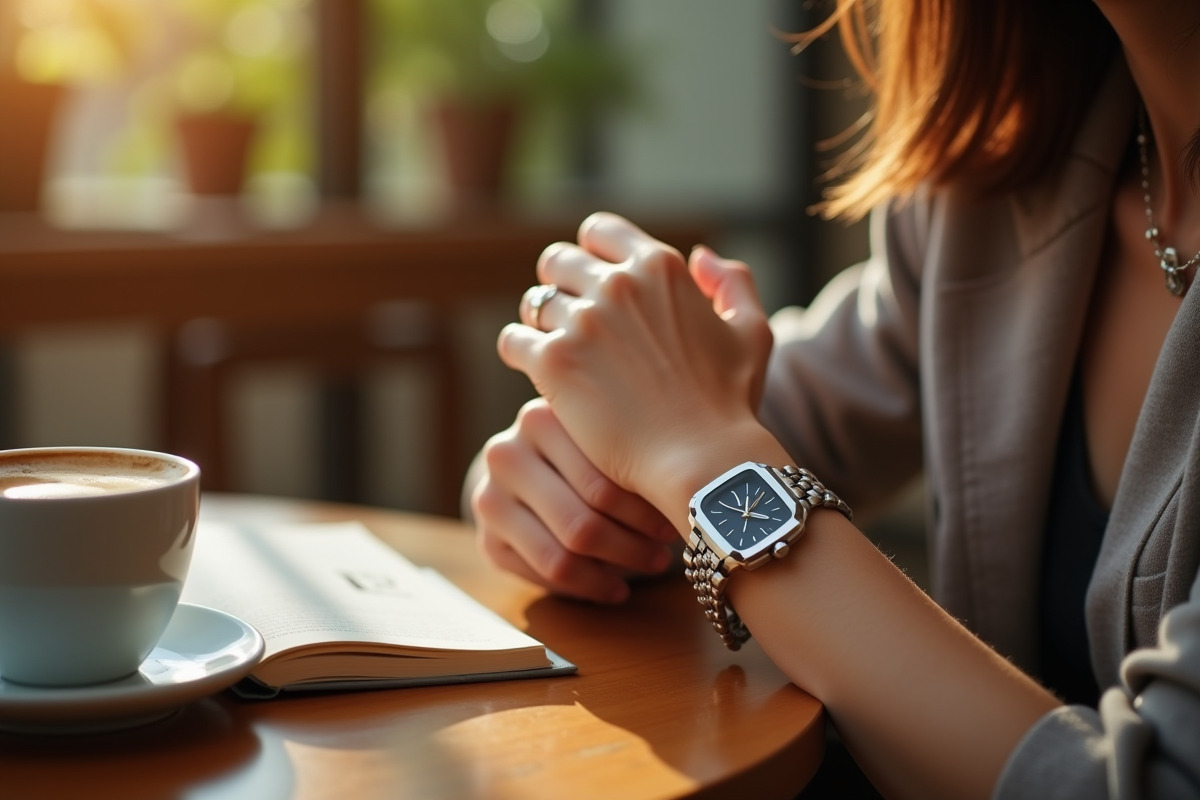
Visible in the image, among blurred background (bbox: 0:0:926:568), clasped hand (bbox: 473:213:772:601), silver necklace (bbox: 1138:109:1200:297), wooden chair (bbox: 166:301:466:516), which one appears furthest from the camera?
blurred background (bbox: 0:0:926:568)

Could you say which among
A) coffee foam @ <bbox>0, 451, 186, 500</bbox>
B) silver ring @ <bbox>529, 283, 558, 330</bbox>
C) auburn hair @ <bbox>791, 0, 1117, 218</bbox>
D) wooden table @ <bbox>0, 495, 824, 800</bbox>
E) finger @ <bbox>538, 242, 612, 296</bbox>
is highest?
auburn hair @ <bbox>791, 0, 1117, 218</bbox>

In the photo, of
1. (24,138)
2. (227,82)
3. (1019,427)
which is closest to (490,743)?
(1019,427)

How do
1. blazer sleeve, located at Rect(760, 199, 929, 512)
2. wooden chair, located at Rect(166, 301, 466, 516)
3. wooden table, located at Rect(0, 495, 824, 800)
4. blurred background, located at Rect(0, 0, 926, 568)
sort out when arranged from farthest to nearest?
blurred background, located at Rect(0, 0, 926, 568), wooden chair, located at Rect(166, 301, 466, 516), blazer sleeve, located at Rect(760, 199, 929, 512), wooden table, located at Rect(0, 495, 824, 800)

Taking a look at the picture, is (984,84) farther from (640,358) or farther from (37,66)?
(37,66)

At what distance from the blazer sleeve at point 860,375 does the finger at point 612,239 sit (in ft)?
1.07

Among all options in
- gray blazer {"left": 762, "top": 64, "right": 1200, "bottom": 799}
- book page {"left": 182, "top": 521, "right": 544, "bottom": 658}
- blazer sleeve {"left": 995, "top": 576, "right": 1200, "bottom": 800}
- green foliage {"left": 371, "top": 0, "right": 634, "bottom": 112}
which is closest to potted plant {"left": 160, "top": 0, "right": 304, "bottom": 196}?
green foliage {"left": 371, "top": 0, "right": 634, "bottom": 112}

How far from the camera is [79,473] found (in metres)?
0.66

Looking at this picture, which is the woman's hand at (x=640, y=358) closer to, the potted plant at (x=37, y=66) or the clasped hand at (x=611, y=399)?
the clasped hand at (x=611, y=399)

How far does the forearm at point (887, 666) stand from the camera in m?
0.65

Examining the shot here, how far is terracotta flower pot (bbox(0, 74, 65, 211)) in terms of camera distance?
2277 millimetres

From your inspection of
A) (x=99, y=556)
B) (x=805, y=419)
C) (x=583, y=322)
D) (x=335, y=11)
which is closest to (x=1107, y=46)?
(x=805, y=419)

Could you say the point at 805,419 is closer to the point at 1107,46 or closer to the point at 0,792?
the point at 1107,46

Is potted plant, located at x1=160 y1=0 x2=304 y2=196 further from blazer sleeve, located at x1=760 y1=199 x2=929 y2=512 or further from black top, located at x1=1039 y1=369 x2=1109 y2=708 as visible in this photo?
black top, located at x1=1039 y1=369 x2=1109 y2=708

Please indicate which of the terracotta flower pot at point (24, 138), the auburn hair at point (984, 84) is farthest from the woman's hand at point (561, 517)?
the terracotta flower pot at point (24, 138)
